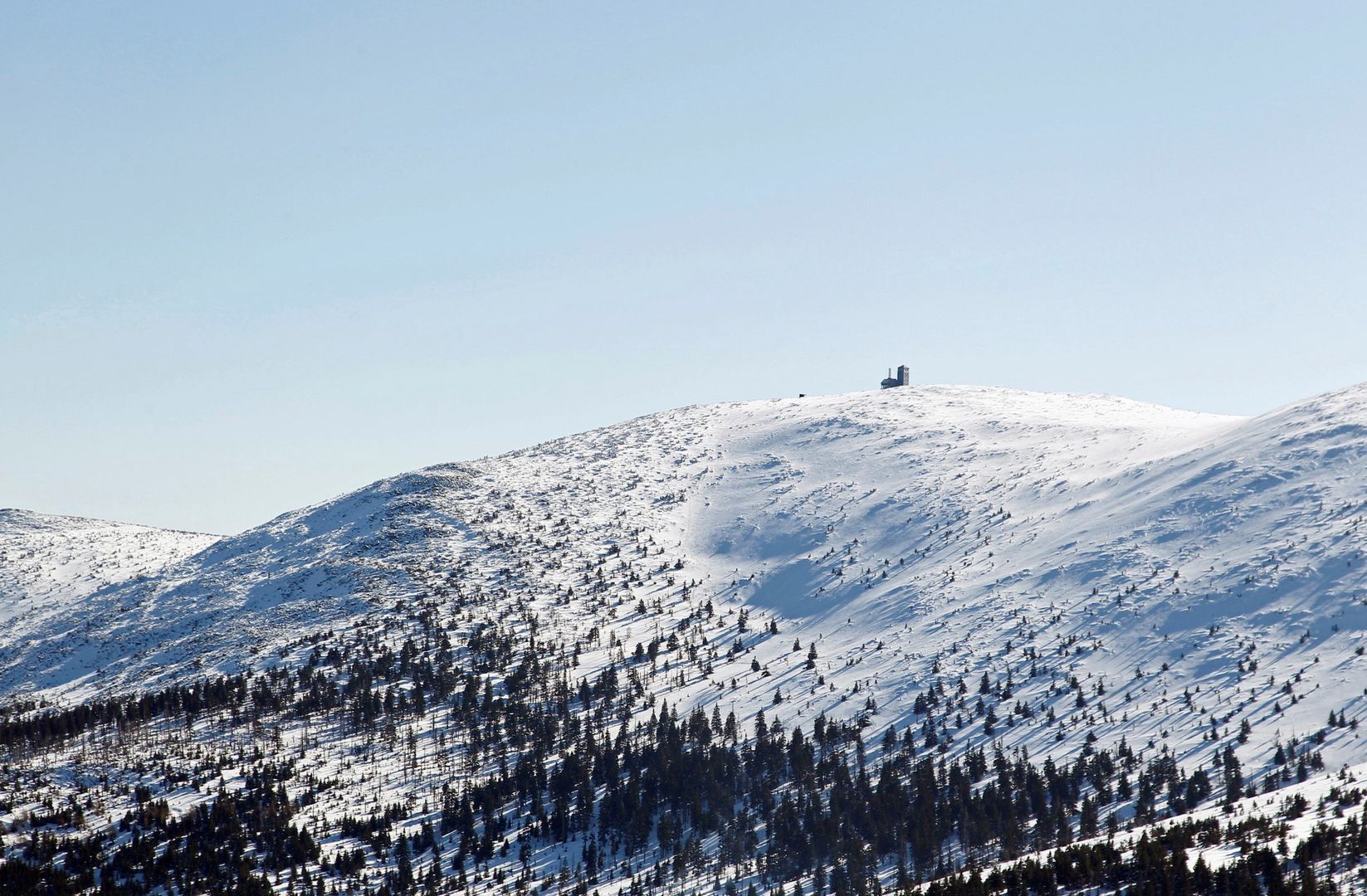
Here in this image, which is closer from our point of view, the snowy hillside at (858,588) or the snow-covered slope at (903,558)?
the snowy hillside at (858,588)

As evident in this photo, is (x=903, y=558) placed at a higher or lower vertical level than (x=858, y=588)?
higher

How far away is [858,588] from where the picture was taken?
13438 cm

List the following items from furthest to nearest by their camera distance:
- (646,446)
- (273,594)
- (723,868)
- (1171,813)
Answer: (646,446)
(273,594)
(723,868)
(1171,813)

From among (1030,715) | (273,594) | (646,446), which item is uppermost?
(646,446)

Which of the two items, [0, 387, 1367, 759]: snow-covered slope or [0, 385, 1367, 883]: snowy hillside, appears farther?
[0, 387, 1367, 759]: snow-covered slope

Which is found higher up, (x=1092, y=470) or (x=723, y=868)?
(x=1092, y=470)

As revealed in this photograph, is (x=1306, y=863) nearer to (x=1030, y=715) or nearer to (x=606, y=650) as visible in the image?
(x=1030, y=715)

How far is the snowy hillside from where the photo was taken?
9800 centimetres

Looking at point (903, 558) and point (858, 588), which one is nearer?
point (858, 588)

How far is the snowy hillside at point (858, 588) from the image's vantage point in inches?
3858

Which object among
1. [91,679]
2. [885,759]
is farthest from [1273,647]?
[91,679]

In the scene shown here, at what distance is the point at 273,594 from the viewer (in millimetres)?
153000

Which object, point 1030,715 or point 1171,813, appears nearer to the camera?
point 1171,813

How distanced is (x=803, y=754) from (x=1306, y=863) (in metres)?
42.8
